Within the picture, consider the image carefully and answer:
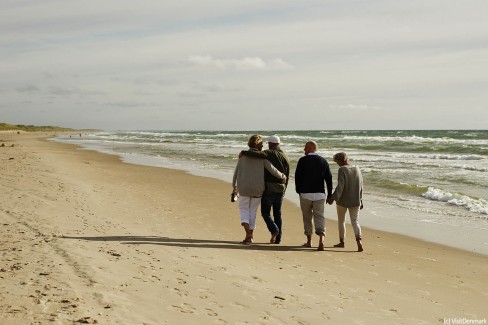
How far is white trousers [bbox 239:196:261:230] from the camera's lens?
8.38 meters

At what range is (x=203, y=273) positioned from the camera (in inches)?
240

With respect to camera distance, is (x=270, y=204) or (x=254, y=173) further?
(x=270, y=204)

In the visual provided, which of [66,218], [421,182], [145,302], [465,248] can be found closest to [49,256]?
[145,302]

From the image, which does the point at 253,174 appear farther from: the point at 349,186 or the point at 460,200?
the point at 460,200

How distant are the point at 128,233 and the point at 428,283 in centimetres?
466

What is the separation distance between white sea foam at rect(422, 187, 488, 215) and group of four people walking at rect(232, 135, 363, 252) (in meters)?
5.48

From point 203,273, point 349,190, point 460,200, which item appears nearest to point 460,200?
point 460,200

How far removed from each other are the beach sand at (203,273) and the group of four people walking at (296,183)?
0.54 m

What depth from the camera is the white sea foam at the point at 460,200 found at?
41.2 feet

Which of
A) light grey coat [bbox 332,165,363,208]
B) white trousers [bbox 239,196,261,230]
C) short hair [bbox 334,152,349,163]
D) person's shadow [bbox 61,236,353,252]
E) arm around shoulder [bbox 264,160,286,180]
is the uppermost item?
short hair [bbox 334,152,349,163]

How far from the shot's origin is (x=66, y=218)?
29.9 ft

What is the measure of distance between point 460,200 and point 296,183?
7.24 meters

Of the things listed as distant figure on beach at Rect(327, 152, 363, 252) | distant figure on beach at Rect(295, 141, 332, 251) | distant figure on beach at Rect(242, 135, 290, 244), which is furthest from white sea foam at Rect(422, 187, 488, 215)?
distant figure on beach at Rect(242, 135, 290, 244)

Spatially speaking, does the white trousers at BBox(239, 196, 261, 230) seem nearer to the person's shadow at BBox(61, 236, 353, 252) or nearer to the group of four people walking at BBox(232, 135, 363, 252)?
the group of four people walking at BBox(232, 135, 363, 252)
